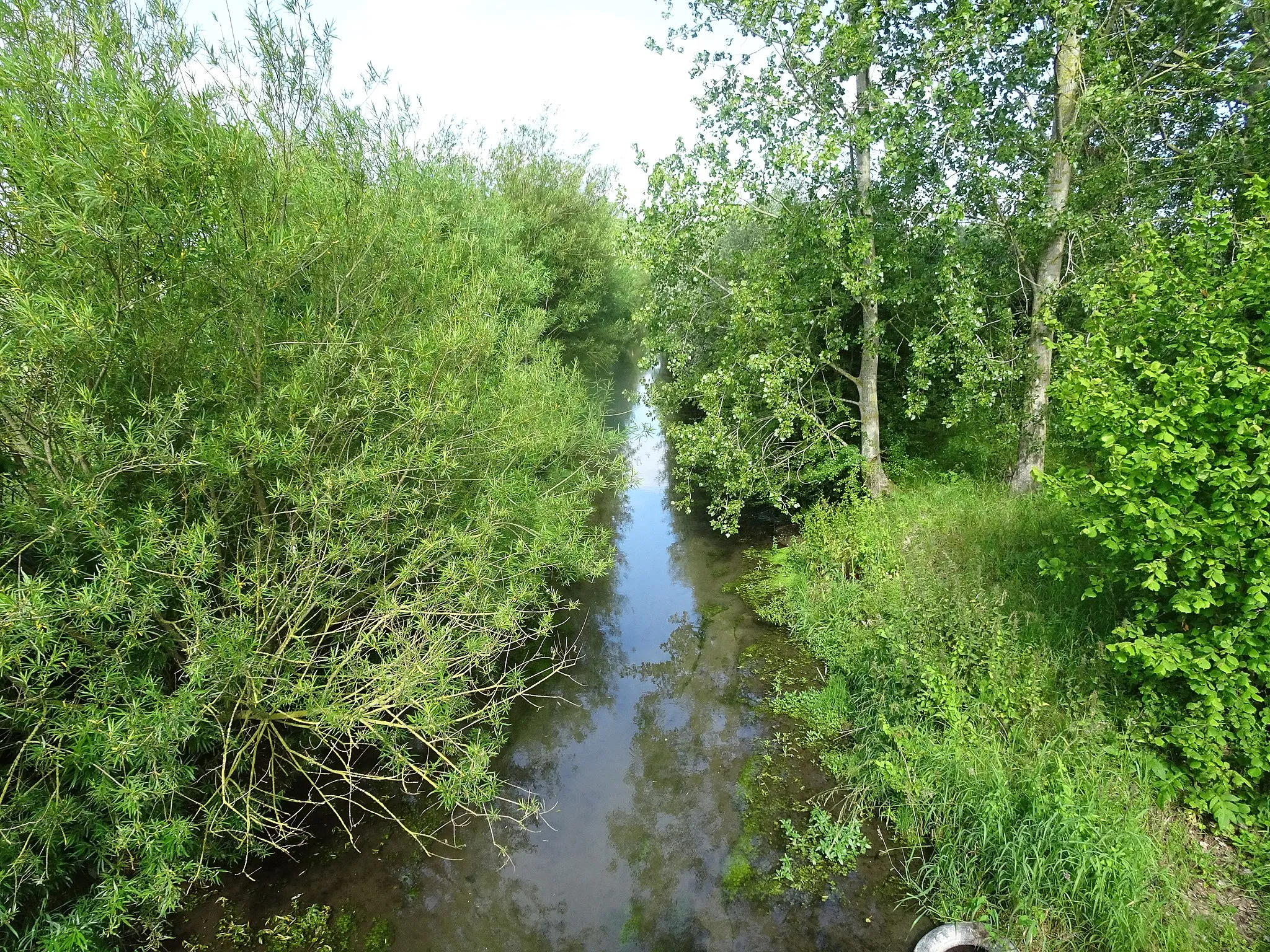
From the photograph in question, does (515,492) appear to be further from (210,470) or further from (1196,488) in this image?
(1196,488)

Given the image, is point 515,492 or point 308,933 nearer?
point 308,933

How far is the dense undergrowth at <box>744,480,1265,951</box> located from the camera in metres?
4.37

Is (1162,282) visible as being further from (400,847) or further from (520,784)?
(400,847)

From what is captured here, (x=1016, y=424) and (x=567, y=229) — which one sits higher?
(x=567, y=229)

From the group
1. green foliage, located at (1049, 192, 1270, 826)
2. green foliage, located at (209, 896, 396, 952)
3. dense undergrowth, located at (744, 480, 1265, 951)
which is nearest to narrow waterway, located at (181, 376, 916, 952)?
green foliage, located at (209, 896, 396, 952)

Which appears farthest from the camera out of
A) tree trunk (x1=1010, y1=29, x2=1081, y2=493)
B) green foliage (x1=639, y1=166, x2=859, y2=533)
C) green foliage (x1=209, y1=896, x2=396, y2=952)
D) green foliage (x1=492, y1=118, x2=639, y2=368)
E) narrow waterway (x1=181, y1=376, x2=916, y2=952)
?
green foliage (x1=492, y1=118, x2=639, y2=368)

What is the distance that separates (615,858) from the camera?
19.9 ft

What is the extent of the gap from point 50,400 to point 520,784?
5.59 meters

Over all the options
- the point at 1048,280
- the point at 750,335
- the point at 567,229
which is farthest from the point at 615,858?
the point at 567,229

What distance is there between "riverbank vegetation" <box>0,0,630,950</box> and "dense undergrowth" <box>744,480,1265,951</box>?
3.72m

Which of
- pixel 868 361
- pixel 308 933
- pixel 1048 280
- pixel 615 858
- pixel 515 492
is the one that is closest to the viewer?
pixel 308 933

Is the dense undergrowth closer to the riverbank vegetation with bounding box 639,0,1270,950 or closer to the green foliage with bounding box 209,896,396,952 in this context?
the riverbank vegetation with bounding box 639,0,1270,950

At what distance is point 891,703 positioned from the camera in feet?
21.8

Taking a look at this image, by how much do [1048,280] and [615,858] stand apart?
372 inches
